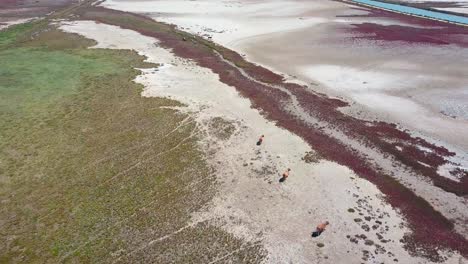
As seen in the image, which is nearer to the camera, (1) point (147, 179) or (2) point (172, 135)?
(1) point (147, 179)

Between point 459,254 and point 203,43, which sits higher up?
point 203,43

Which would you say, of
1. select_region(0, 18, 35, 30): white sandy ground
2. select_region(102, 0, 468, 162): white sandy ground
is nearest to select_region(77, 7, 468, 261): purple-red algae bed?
select_region(102, 0, 468, 162): white sandy ground

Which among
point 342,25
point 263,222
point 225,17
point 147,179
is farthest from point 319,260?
point 225,17

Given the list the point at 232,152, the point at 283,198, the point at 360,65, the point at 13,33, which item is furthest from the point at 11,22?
the point at 283,198

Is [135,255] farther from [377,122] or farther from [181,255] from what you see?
[377,122]

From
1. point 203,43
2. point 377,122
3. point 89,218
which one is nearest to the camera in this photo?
point 89,218

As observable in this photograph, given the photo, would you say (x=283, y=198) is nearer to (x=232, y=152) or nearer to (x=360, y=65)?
(x=232, y=152)

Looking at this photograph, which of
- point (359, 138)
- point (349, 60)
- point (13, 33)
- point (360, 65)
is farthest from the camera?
point (13, 33)

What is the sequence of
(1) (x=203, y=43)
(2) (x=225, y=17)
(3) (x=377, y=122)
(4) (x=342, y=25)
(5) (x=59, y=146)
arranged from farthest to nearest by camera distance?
1. (2) (x=225, y=17)
2. (4) (x=342, y=25)
3. (1) (x=203, y=43)
4. (3) (x=377, y=122)
5. (5) (x=59, y=146)
